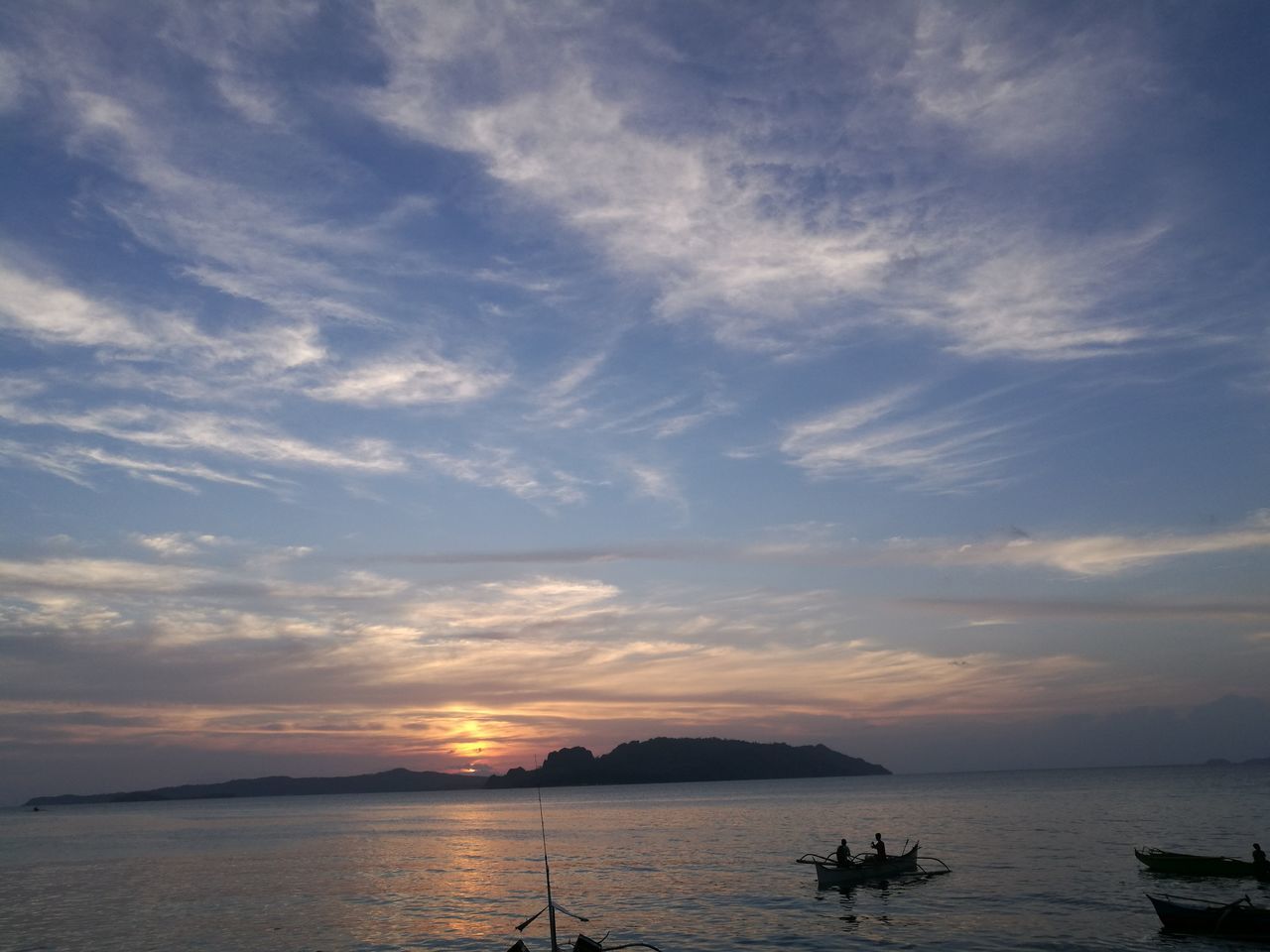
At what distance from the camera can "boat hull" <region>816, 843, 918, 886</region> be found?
5175cm

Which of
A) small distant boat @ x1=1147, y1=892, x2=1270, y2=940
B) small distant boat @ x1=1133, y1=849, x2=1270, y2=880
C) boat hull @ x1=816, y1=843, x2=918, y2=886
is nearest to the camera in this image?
small distant boat @ x1=1147, y1=892, x2=1270, y2=940

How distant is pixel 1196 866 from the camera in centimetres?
5072

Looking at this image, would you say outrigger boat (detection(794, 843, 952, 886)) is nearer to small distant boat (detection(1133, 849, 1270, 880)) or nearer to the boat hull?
the boat hull

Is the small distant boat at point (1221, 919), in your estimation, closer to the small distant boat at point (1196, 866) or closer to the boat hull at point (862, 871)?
the small distant boat at point (1196, 866)

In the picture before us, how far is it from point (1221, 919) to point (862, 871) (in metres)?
21.5

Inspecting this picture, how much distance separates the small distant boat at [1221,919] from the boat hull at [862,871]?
63.4 feet

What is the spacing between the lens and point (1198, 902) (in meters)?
40.2

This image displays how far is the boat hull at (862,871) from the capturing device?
5175 cm

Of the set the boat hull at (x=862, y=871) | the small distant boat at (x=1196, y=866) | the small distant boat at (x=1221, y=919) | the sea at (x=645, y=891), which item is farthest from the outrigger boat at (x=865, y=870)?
the small distant boat at (x=1221, y=919)

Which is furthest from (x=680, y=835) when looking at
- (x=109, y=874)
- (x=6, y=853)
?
(x=6, y=853)

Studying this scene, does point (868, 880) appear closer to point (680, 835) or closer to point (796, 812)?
point (680, 835)

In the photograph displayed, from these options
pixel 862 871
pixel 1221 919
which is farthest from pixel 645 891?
pixel 1221 919

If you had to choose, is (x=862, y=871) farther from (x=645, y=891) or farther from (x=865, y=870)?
(x=645, y=891)

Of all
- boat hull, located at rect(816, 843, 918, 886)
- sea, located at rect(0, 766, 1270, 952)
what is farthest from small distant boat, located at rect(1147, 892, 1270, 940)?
boat hull, located at rect(816, 843, 918, 886)
